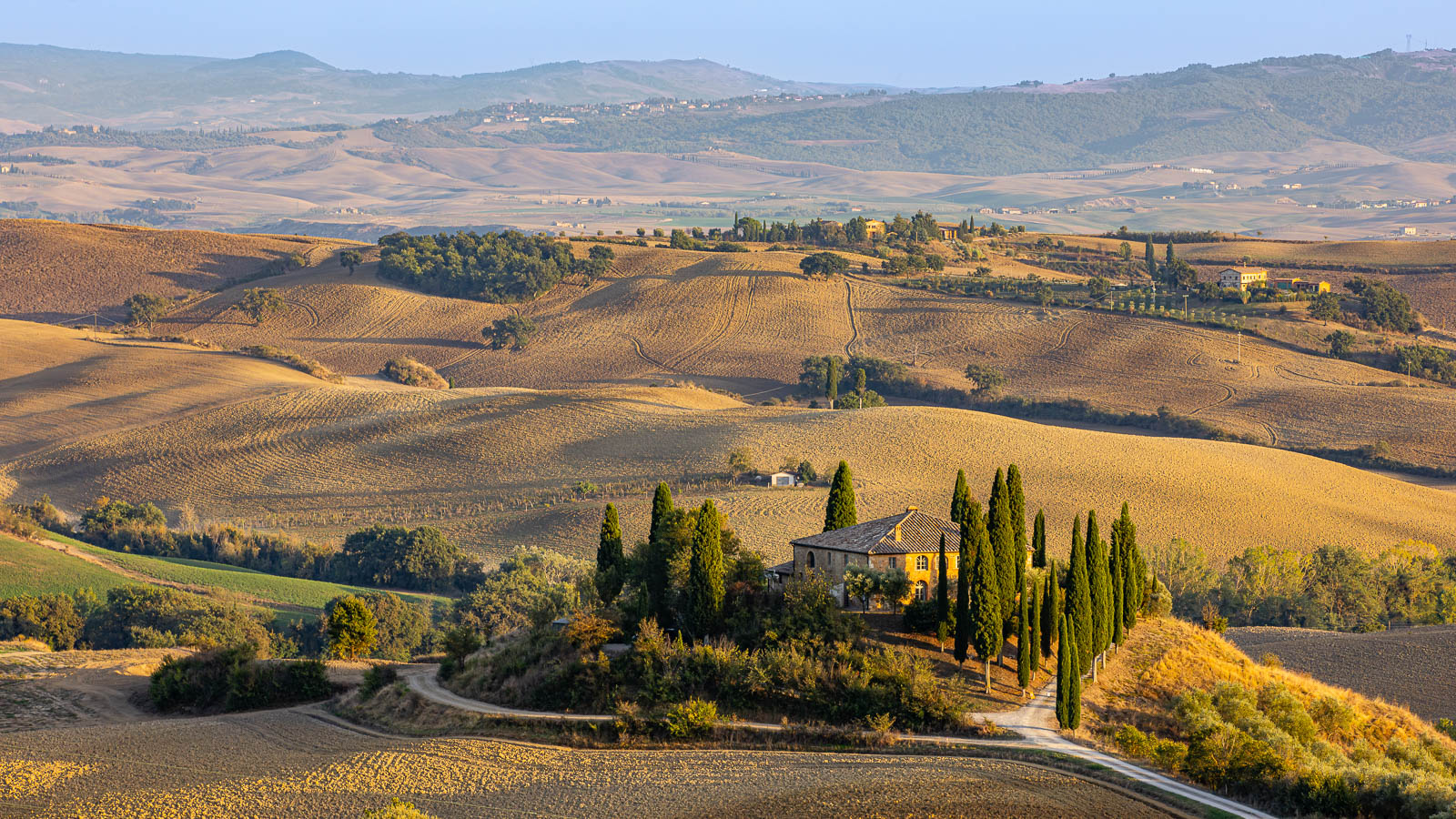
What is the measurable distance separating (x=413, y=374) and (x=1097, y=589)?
8720 cm

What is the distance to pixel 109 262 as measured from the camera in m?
159

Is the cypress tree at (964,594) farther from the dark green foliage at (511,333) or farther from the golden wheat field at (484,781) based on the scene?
the dark green foliage at (511,333)

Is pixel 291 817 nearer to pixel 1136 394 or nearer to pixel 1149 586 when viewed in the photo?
pixel 1149 586

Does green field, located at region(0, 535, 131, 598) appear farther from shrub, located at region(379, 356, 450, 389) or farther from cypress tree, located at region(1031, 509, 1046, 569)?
shrub, located at region(379, 356, 450, 389)

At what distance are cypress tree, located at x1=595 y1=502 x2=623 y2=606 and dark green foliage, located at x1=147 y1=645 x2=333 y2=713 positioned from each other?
7.96 m

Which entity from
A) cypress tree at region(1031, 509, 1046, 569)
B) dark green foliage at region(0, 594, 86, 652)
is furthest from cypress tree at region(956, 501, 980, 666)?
dark green foliage at region(0, 594, 86, 652)

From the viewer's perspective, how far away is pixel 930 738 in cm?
3619

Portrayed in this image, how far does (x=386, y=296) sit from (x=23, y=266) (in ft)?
127

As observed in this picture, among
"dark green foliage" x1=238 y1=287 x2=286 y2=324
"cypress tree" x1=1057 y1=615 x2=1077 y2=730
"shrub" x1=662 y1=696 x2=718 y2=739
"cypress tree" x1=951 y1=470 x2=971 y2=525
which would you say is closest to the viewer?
"cypress tree" x1=1057 y1=615 x2=1077 y2=730

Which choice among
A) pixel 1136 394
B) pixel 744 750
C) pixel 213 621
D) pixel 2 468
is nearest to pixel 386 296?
pixel 2 468

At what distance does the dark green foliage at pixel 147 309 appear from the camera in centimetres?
13950

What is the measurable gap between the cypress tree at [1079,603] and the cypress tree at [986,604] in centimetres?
189

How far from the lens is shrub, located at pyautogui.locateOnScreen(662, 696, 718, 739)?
1459 inches

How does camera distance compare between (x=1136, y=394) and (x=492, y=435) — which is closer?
(x=492, y=435)
